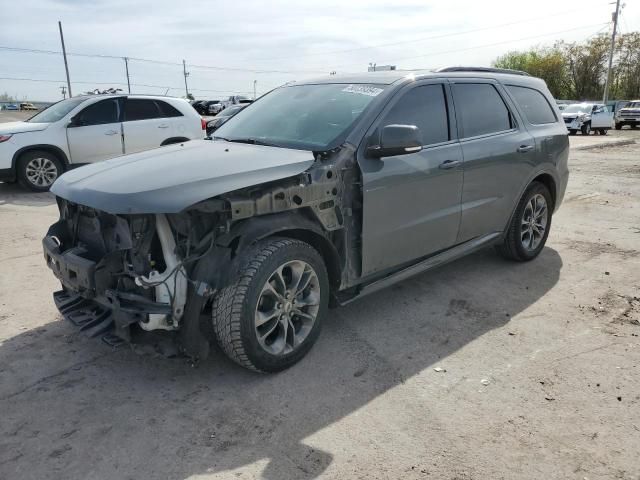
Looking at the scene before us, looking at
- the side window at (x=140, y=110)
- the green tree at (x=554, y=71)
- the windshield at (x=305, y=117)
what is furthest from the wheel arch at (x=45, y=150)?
the green tree at (x=554, y=71)

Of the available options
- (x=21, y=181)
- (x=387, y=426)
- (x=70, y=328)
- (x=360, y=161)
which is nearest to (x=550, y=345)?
(x=387, y=426)

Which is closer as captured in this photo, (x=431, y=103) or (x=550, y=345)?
(x=550, y=345)

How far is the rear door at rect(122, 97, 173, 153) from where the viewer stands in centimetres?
1012

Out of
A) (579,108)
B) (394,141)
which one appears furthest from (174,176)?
(579,108)

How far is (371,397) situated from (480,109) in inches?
110

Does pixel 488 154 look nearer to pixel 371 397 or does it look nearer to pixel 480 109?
pixel 480 109

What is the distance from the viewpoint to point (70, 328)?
3.99 meters

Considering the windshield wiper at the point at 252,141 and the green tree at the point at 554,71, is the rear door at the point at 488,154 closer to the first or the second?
the windshield wiper at the point at 252,141

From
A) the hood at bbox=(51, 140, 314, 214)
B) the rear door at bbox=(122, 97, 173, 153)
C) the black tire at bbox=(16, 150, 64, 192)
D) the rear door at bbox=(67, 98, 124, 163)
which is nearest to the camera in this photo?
the hood at bbox=(51, 140, 314, 214)

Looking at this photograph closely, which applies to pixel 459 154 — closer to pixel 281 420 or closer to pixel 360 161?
pixel 360 161

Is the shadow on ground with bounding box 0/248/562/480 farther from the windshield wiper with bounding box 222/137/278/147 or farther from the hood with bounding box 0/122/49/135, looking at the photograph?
the hood with bounding box 0/122/49/135

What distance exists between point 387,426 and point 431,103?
2510mm

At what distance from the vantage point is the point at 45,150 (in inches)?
376

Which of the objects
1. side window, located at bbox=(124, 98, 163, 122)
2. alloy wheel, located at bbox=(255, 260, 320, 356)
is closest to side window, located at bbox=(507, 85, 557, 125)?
alloy wheel, located at bbox=(255, 260, 320, 356)
